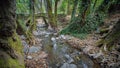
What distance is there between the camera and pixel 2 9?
4977 millimetres

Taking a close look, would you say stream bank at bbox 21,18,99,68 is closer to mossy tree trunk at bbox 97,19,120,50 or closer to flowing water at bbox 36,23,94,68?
flowing water at bbox 36,23,94,68

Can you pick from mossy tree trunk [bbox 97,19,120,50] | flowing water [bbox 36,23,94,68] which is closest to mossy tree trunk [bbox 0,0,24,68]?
flowing water [bbox 36,23,94,68]

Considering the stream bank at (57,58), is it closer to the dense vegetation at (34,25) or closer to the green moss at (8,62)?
the dense vegetation at (34,25)

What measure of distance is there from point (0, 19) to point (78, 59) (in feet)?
14.1

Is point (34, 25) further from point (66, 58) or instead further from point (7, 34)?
point (7, 34)

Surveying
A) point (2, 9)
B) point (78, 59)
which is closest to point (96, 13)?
point (78, 59)

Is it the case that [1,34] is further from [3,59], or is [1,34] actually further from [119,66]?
[119,66]

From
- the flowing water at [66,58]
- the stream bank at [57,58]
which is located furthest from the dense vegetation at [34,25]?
the flowing water at [66,58]

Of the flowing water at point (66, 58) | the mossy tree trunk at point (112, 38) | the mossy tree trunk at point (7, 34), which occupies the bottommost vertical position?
the flowing water at point (66, 58)

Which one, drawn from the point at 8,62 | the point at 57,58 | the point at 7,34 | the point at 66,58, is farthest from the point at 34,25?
the point at 8,62

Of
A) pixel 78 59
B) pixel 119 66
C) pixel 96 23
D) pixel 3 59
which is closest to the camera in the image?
pixel 3 59

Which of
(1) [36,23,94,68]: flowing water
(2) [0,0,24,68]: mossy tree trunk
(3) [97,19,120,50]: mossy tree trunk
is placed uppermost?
(2) [0,0,24,68]: mossy tree trunk

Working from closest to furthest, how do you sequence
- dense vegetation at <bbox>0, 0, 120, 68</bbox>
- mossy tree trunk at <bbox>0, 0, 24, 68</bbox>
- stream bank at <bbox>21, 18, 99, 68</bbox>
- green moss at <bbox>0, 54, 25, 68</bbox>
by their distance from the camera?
1. green moss at <bbox>0, 54, 25, 68</bbox>
2. mossy tree trunk at <bbox>0, 0, 24, 68</bbox>
3. dense vegetation at <bbox>0, 0, 120, 68</bbox>
4. stream bank at <bbox>21, 18, 99, 68</bbox>

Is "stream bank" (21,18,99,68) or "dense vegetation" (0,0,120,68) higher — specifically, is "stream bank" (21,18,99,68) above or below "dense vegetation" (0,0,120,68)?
below
